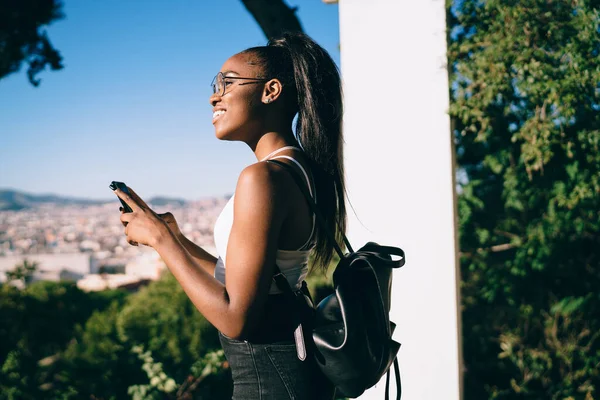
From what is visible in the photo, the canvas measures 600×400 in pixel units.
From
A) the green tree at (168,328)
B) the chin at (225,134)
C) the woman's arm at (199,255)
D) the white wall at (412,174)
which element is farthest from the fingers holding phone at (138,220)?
the green tree at (168,328)

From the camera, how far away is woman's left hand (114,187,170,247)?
3.99 ft

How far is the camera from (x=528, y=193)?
3510mm

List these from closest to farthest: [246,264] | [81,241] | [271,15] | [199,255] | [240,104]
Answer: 1. [246,264]
2. [240,104]
3. [199,255]
4. [271,15]
5. [81,241]

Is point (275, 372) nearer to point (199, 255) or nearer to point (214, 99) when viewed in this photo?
point (199, 255)

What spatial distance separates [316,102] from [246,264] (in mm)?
532

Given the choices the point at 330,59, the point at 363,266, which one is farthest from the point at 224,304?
the point at 330,59

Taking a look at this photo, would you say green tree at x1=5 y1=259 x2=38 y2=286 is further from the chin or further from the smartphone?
the chin

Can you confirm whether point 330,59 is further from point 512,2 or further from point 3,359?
point 3,359

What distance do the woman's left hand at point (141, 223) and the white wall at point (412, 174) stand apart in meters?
1.67

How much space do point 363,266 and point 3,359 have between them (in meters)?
2.92

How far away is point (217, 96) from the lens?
1428mm

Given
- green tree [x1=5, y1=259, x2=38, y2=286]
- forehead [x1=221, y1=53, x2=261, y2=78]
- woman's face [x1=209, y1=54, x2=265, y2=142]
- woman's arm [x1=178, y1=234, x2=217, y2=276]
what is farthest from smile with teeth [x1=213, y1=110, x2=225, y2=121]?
green tree [x1=5, y1=259, x2=38, y2=286]

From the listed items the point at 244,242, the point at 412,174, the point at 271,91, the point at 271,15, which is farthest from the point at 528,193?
the point at 244,242

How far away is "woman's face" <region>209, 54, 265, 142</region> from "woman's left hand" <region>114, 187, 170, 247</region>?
0.28 meters
